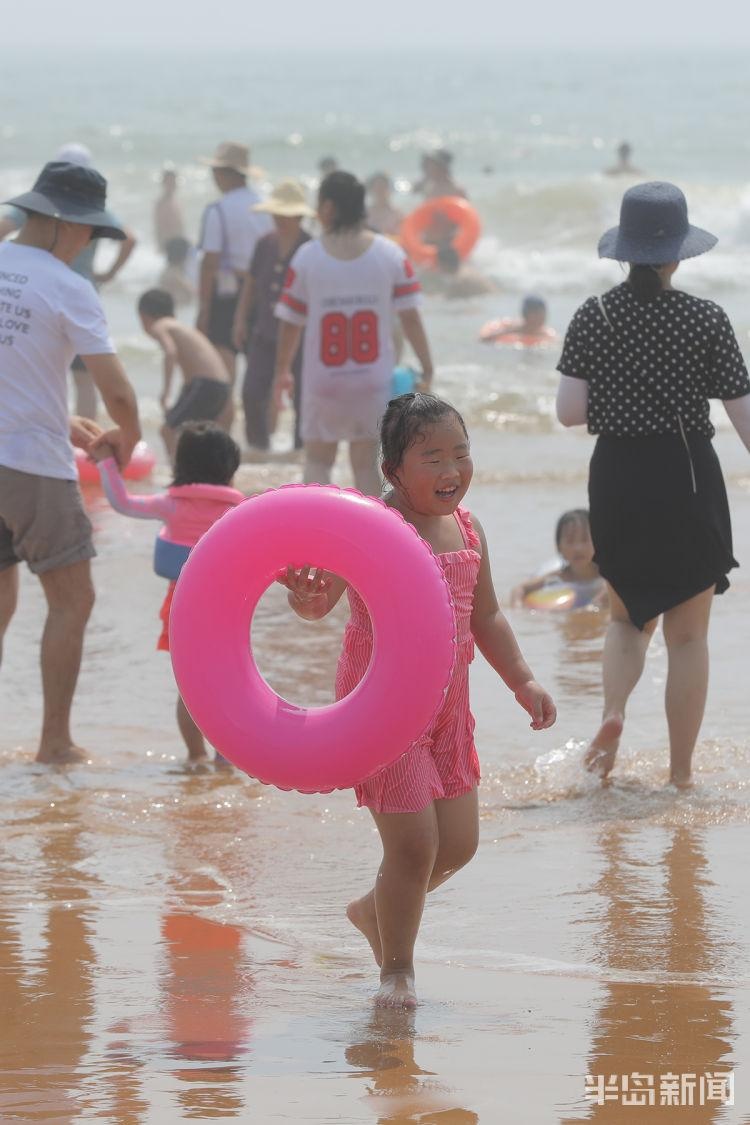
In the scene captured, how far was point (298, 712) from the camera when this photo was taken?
139 inches

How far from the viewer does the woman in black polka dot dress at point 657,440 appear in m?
5.17

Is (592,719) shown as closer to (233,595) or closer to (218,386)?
(233,595)

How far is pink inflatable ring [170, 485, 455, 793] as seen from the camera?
135 inches

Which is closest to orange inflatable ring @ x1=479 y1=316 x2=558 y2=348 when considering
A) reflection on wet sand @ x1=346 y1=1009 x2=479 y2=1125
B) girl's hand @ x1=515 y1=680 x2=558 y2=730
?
girl's hand @ x1=515 y1=680 x2=558 y2=730

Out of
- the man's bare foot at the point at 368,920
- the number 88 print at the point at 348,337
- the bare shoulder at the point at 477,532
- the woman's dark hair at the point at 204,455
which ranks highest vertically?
the number 88 print at the point at 348,337

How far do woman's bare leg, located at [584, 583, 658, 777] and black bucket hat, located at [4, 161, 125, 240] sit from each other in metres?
2.00

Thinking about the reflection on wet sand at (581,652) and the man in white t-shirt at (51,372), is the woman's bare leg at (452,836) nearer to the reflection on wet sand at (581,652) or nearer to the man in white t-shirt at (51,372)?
the man in white t-shirt at (51,372)

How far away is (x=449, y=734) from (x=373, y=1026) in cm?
61

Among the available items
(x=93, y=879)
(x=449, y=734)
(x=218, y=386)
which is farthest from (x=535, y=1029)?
(x=218, y=386)

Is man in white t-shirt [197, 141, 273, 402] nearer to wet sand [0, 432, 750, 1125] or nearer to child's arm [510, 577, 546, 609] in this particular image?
child's arm [510, 577, 546, 609]

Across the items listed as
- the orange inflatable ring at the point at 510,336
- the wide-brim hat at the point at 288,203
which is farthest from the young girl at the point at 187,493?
the orange inflatable ring at the point at 510,336

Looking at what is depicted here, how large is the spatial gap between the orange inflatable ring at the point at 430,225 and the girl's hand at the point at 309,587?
669 inches

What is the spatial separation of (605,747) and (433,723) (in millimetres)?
1825

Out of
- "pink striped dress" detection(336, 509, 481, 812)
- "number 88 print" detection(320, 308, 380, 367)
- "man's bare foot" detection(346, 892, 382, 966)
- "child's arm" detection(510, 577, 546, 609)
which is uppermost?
"number 88 print" detection(320, 308, 380, 367)
